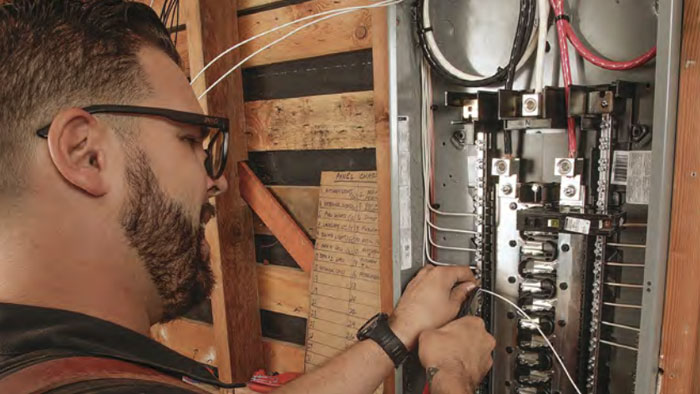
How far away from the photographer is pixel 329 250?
1.83m

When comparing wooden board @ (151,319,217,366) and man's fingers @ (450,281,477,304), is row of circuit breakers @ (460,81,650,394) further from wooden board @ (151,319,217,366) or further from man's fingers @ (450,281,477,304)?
wooden board @ (151,319,217,366)

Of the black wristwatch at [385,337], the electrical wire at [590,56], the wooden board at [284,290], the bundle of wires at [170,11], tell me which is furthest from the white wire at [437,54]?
the wooden board at [284,290]

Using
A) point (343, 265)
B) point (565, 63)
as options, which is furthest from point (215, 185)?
point (343, 265)

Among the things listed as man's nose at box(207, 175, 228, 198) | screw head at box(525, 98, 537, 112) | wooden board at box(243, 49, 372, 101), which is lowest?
man's nose at box(207, 175, 228, 198)

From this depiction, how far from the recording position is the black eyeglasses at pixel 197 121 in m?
0.72

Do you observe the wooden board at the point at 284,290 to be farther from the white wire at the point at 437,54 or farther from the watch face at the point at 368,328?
the white wire at the point at 437,54

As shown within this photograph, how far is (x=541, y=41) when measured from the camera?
951mm

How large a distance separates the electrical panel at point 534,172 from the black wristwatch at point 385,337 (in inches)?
2.9

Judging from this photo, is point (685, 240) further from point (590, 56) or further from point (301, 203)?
point (301, 203)

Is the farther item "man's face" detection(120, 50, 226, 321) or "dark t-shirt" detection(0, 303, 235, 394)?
"man's face" detection(120, 50, 226, 321)

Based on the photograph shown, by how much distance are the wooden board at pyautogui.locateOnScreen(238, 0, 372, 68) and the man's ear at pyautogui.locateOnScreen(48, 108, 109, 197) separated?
3.67ft

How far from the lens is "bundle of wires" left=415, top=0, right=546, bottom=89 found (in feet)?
3.25

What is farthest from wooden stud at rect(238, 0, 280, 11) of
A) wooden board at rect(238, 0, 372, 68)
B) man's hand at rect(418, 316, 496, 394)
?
man's hand at rect(418, 316, 496, 394)

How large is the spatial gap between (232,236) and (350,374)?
106cm
